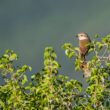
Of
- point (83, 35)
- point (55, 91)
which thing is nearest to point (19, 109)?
point (55, 91)

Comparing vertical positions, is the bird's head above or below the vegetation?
above

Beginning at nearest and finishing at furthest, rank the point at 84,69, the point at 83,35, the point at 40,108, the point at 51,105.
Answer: the point at 51,105
the point at 40,108
the point at 84,69
the point at 83,35

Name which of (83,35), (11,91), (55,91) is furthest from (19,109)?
(83,35)

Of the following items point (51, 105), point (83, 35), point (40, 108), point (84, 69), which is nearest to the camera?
point (51, 105)

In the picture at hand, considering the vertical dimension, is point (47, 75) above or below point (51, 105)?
above

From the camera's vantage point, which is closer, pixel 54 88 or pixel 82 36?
pixel 54 88

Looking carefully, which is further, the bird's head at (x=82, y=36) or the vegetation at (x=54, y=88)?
the bird's head at (x=82, y=36)

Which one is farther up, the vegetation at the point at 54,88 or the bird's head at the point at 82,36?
the bird's head at the point at 82,36

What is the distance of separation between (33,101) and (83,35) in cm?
919

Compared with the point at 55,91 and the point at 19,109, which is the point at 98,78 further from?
the point at 19,109

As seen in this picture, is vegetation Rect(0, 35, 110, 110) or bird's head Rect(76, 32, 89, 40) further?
bird's head Rect(76, 32, 89, 40)

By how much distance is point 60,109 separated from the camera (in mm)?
11391

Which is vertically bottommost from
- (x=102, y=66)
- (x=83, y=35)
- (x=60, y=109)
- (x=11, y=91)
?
(x=60, y=109)

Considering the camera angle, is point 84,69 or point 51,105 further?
point 84,69
